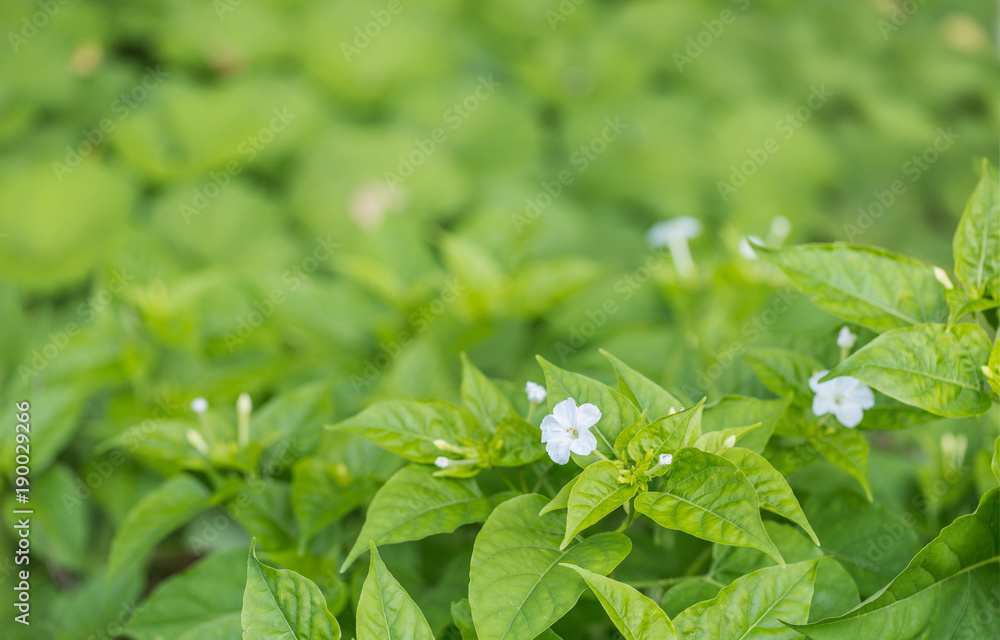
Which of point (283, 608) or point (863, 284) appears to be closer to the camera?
point (283, 608)

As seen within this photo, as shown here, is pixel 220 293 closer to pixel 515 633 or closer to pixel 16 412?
pixel 16 412

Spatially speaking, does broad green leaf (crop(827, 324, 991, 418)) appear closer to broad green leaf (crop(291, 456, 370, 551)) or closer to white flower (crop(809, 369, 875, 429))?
white flower (crop(809, 369, 875, 429))

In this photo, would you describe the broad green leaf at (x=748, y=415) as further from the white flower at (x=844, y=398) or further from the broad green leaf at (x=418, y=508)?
the broad green leaf at (x=418, y=508)

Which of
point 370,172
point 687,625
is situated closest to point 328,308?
point 370,172

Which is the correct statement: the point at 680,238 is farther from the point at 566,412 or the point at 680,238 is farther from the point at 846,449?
the point at 566,412

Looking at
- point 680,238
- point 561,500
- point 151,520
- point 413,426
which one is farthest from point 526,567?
point 680,238

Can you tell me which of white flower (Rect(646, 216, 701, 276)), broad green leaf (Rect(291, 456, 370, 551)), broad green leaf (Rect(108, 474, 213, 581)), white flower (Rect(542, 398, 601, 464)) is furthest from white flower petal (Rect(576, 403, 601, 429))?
white flower (Rect(646, 216, 701, 276))

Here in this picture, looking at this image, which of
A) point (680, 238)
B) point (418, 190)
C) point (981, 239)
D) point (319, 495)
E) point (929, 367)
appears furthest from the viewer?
point (418, 190)
